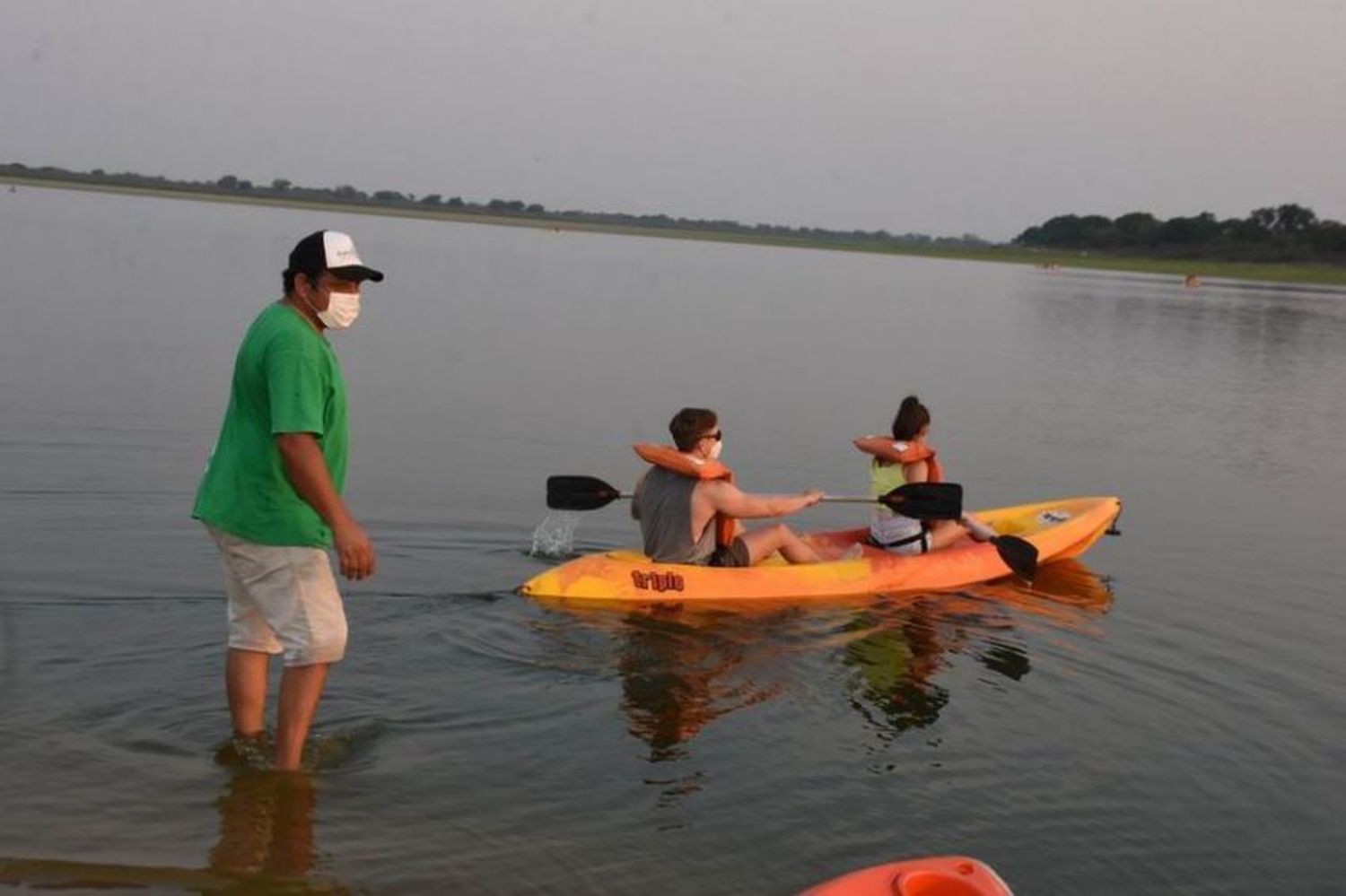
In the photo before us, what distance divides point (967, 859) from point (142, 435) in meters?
10.8

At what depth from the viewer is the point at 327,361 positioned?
206 inches

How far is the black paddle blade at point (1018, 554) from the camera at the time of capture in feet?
35.0

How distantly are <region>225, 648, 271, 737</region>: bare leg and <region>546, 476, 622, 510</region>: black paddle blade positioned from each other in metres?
4.39

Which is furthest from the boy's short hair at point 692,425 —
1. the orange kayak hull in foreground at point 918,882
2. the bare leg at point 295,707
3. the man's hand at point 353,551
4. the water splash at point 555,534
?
the orange kayak hull in foreground at point 918,882

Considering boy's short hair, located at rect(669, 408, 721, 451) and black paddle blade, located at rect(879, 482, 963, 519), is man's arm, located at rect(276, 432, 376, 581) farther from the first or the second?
Answer: black paddle blade, located at rect(879, 482, 963, 519)

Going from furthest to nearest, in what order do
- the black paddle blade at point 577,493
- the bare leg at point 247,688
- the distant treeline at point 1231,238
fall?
the distant treeline at point 1231,238 < the black paddle blade at point 577,493 < the bare leg at point 247,688

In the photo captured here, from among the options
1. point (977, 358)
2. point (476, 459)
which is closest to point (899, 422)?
point (476, 459)

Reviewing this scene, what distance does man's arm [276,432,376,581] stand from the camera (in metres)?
5.05

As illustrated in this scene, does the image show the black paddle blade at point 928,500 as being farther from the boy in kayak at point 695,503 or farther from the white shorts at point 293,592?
the white shorts at point 293,592

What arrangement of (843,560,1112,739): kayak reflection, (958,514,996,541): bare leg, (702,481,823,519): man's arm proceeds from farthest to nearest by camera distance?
1. (958,514,996,541): bare leg
2. (702,481,823,519): man's arm
3. (843,560,1112,739): kayak reflection

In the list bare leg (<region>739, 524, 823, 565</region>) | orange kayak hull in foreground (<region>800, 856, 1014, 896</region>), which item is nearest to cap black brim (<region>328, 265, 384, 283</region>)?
orange kayak hull in foreground (<region>800, 856, 1014, 896</region>)

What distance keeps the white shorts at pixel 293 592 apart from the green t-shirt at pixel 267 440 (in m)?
0.07

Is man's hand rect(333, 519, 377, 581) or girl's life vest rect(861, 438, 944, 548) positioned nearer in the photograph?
man's hand rect(333, 519, 377, 581)

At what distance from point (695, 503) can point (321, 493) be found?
462 cm
